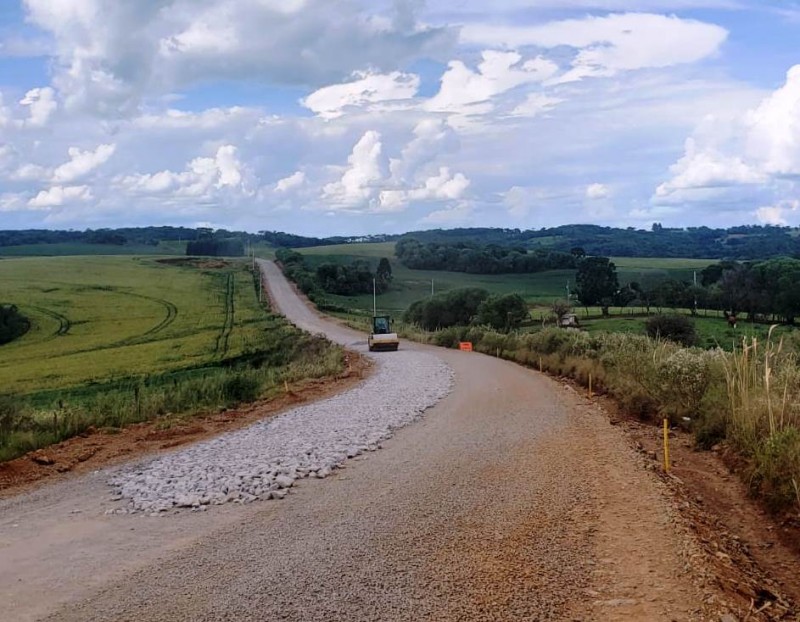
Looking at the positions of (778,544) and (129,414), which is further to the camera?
(129,414)

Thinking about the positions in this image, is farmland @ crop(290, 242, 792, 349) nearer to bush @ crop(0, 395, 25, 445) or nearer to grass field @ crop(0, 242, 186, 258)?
grass field @ crop(0, 242, 186, 258)

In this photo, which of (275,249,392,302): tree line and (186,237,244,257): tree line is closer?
(275,249,392,302): tree line

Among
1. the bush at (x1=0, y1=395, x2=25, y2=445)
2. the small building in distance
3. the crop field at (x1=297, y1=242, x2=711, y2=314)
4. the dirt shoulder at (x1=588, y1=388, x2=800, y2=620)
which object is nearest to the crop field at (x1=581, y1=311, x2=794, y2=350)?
the small building in distance

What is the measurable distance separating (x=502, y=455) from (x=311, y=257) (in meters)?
120

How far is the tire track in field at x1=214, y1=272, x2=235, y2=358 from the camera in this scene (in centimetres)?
5343

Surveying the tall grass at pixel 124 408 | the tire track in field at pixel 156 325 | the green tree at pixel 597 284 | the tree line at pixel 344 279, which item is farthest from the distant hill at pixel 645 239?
the tall grass at pixel 124 408

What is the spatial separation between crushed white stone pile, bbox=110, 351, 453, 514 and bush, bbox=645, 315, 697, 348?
26.4m

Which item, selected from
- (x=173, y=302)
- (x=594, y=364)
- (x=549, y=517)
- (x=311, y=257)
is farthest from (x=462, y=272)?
(x=549, y=517)

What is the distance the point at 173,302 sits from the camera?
8194cm

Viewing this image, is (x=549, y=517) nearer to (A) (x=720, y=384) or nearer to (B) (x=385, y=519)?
(B) (x=385, y=519)

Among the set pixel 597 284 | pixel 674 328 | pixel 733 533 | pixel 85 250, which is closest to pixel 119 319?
pixel 674 328

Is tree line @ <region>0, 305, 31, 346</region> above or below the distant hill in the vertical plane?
below

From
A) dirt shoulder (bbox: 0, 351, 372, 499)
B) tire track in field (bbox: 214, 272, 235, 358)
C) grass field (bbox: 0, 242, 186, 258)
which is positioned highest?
grass field (bbox: 0, 242, 186, 258)

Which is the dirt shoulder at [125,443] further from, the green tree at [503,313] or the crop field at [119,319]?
the green tree at [503,313]
